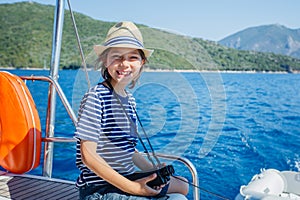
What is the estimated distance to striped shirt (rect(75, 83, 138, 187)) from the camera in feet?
4.96

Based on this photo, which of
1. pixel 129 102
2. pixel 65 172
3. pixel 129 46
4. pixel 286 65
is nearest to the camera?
pixel 129 46

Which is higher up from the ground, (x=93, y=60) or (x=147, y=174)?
(x=93, y=60)

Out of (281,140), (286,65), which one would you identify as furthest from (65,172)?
(286,65)

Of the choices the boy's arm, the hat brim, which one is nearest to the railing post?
the hat brim

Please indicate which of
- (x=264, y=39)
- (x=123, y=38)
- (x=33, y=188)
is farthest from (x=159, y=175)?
(x=264, y=39)

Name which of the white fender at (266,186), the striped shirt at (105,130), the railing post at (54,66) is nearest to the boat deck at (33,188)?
the railing post at (54,66)

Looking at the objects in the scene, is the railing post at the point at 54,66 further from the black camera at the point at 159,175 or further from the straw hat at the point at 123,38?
the black camera at the point at 159,175

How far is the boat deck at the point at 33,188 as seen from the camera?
2547mm

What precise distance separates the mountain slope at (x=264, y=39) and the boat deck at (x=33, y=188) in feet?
213

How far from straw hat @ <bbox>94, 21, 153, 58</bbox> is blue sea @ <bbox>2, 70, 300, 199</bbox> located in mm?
183

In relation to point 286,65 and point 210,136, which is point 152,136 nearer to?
point 210,136

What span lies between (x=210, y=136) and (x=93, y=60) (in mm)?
684

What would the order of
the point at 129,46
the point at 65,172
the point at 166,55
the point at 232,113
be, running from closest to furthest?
the point at 129,46, the point at 166,55, the point at 65,172, the point at 232,113

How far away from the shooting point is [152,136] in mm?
1713
